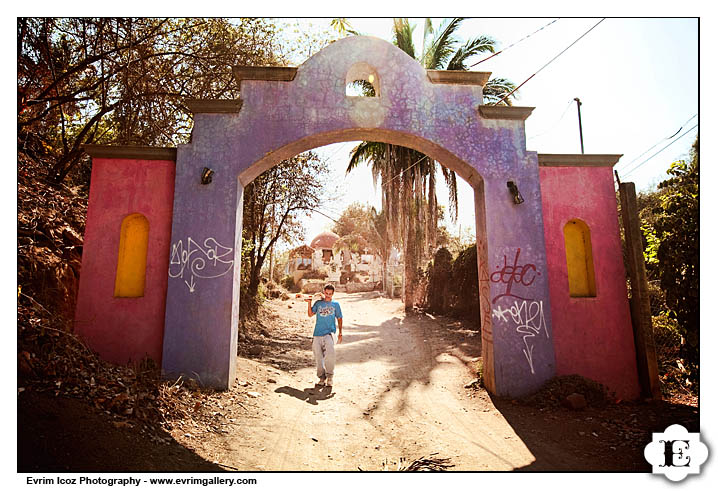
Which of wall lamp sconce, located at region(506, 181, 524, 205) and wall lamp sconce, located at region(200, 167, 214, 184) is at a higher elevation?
wall lamp sconce, located at region(200, 167, 214, 184)

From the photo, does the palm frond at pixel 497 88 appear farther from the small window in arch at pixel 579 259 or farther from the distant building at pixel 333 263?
the distant building at pixel 333 263

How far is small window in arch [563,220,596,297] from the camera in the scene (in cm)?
620

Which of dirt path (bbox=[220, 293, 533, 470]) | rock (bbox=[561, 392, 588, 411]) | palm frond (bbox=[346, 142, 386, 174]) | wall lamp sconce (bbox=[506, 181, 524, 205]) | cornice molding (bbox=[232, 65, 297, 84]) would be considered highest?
palm frond (bbox=[346, 142, 386, 174])

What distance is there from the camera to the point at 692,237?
195 inches

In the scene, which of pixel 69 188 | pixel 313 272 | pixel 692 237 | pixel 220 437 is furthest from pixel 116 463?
pixel 313 272

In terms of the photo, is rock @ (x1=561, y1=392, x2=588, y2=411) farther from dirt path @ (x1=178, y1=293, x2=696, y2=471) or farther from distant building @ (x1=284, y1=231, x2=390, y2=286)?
distant building @ (x1=284, y1=231, x2=390, y2=286)

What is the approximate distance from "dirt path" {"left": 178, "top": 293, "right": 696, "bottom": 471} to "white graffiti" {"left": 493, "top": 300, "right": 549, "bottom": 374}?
1016mm

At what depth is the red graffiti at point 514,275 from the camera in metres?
5.91

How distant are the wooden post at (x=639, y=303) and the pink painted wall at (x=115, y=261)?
758 centimetres

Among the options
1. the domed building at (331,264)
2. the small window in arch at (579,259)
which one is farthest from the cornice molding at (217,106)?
the domed building at (331,264)

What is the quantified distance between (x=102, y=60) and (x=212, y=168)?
3.92 meters

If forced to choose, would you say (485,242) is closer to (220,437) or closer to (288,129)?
(288,129)

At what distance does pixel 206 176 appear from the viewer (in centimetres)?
591

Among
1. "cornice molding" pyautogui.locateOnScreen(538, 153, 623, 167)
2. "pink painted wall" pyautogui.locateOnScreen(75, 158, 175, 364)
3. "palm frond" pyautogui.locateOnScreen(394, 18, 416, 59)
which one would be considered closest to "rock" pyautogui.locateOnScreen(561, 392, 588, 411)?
"cornice molding" pyautogui.locateOnScreen(538, 153, 623, 167)
